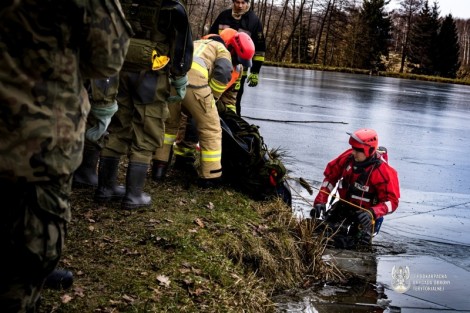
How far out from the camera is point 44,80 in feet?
7.41

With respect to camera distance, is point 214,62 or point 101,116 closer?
point 101,116

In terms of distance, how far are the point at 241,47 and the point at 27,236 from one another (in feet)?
16.0

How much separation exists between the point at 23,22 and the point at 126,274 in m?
2.16

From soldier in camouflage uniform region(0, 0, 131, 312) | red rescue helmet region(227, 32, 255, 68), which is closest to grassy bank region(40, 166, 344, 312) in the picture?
soldier in camouflage uniform region(0, 0, 131, 312)

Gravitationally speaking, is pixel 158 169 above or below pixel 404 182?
above

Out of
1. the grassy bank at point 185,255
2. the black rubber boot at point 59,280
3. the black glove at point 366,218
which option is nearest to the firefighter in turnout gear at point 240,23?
the black glove at point 366,218

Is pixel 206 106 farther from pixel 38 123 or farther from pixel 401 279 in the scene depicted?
pixel 38 123

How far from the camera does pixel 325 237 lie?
5793mm

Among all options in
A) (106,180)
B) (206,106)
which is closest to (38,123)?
(106,180)

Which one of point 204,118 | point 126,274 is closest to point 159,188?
point 204,118

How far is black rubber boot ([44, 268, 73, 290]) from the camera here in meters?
3.56

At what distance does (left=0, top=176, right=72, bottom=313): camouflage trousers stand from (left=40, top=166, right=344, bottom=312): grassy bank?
1120 millimetres

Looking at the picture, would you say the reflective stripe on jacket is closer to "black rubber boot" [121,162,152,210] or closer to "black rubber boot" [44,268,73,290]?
"black rubber boot" [121,162,152,210]

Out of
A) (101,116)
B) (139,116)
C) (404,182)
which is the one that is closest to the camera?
(101,116)
